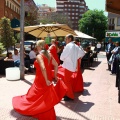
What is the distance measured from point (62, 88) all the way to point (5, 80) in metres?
4.51

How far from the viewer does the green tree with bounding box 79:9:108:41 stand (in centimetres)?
5219

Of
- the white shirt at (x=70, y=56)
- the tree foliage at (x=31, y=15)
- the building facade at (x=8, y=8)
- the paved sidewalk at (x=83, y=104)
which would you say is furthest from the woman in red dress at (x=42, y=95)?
the tree foliage at (x=31, y=15)

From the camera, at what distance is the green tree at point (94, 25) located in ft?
171

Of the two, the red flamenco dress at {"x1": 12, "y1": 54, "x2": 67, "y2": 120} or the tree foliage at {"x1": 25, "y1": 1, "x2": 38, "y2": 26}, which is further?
the tree foliage at {"x1": 25, "y1": 1, "x2": 38, "y2": 26}

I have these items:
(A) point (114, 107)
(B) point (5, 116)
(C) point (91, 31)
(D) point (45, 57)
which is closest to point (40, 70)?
(D) point (45, 57)

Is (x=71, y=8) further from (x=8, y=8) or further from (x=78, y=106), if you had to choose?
(x=78, y=106)

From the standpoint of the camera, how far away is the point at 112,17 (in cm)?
4653

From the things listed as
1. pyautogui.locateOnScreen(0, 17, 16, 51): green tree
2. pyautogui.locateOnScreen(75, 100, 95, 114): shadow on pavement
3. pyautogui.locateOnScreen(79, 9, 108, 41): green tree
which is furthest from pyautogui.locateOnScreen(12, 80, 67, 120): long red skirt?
pyautogui.locateOnScreen(79, 9, 108, 41): green tree

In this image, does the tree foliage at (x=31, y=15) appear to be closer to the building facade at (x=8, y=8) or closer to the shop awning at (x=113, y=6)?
the building facade at (x=8, y=8)

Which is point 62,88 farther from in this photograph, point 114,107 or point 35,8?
point 35,8

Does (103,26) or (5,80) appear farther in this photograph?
(103,26)

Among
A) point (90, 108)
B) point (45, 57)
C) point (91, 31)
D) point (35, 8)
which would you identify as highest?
point (35, 8)

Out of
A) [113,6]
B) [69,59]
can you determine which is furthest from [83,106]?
[113,6]

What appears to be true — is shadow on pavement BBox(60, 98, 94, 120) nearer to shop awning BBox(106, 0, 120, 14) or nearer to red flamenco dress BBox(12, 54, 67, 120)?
red flamenco dress BBox(12, 54, 67, 120)
